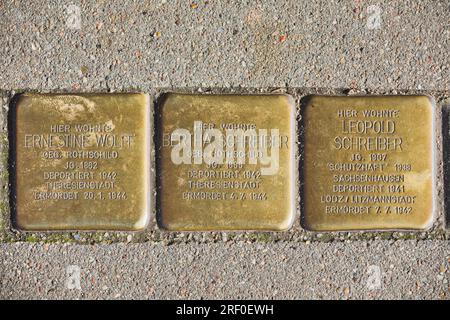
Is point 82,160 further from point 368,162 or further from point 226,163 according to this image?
point 368,162

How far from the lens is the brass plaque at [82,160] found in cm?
143

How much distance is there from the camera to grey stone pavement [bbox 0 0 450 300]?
4.84 ft

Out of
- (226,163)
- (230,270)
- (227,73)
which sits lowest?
Result: (230,270)

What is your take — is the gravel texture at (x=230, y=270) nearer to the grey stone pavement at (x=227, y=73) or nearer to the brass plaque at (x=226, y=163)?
the grey stone pavement at (x=227, y=73)

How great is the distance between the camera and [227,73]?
58.7 inches

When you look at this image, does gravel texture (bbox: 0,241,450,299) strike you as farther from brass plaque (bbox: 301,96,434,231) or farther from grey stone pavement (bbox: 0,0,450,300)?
A: brass plaque (bbox: 301,96,434,231)

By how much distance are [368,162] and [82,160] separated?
0.91m

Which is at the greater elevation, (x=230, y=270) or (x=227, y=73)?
(x=227, y=73)

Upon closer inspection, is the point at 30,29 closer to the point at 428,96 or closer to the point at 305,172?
the point at 305,172

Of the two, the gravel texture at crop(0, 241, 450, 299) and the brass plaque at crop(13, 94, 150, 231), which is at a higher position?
the brass plaque at crop(13, 94, 150, 231)

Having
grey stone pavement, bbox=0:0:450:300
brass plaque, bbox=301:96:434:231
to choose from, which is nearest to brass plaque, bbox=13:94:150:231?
grey stone pavement, bbox=0:0:450:300

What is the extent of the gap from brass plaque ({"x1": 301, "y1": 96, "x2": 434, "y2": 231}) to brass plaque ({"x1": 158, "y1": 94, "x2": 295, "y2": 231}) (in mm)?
89

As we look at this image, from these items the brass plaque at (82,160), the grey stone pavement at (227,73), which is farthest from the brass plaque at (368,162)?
the brass plaque at (82,160)

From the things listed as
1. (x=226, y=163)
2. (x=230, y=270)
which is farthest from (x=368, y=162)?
(x=230, y=270)
